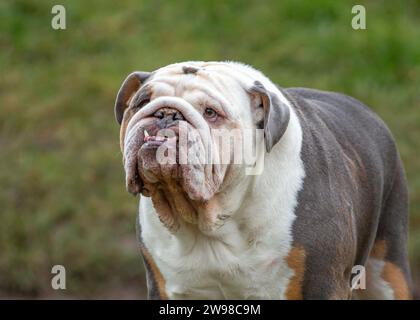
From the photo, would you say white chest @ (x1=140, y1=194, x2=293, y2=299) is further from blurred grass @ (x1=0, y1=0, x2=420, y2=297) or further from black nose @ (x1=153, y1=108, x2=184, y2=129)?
blurred grass @ (x1=0, y1=0, x2=420, y2=297)

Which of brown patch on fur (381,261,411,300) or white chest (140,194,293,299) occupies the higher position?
white chest (140,194,293,299)

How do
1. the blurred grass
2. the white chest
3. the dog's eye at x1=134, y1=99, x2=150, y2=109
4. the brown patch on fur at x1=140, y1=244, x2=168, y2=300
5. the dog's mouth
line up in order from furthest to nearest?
the blurred grass
the brown patch on fur at x1=140, y1=244, x2=168, y2=300
the white chest
the dog's eye at x1=134, y1=99, x2=150, y2=109
the dog's mouth

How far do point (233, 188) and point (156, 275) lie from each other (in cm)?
62

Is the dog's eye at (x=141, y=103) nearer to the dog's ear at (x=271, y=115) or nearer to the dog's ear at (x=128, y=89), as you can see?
the dog's ear at (x=128, y=89)

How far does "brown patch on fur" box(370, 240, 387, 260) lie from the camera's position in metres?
6.17

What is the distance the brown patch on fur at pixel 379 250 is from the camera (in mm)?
6172

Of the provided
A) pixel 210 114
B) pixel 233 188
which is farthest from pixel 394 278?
pixel 210 114

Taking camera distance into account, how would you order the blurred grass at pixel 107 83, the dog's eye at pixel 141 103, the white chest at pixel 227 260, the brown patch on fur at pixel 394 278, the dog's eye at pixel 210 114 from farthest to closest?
the blurred grass at pixel 107 83 → the brown patch on fur at pixel 394 278 → the white chest at pixel 227 260 → the dog's eye at pixel 141 103 → the dog's eye at pixel 210 114

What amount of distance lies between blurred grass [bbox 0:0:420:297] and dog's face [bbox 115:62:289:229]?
152 inches

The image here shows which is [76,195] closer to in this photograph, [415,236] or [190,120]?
[415,236]

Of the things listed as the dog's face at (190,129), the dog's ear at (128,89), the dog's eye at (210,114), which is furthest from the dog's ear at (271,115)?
the dog's ear at (128,89)

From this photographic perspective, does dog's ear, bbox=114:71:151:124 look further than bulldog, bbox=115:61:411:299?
Yes

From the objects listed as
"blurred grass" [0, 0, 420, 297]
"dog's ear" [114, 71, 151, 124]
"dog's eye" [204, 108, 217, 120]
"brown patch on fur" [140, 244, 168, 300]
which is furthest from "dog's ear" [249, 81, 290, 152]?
"blurred grass" [0, 0, 420, 297]
